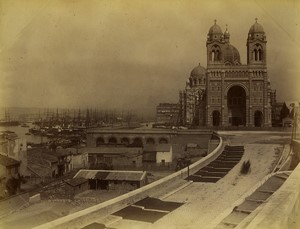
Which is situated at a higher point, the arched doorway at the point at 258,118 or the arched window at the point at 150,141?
the arched doorway at the point at 258,118

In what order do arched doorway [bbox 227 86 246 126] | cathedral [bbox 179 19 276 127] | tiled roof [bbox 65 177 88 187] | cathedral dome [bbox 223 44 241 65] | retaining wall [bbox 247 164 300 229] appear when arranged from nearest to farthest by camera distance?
retaining wall [bbox 247 164 300 229] < tiled roof [bbox 65 177 88 187] < cathedral dome [bbox 223 44 241 65] < cathedral [bbox 179 19 276 127] < arched doorway [bbox 227 86 246 126]

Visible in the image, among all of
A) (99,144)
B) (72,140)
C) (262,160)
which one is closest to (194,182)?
(262,160)

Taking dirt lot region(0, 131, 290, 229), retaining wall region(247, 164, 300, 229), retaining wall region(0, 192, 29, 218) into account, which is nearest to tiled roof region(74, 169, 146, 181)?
dirt lot region(0, 131, 290, 229)

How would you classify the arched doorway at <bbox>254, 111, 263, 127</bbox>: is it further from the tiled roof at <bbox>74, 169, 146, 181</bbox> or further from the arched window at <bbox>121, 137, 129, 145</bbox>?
A: the tiled roof at <bbox>74, 169, 146, 181</bbox>

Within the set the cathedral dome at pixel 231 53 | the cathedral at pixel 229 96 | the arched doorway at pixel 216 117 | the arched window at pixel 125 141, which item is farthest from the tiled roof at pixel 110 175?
the arched doorway at pixel 216 117

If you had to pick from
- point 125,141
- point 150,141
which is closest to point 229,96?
point 150,141

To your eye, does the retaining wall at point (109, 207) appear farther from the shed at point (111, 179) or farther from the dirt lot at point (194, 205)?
the shed at point (111, 179)

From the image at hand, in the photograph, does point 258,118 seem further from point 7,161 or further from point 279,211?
point 279,211
